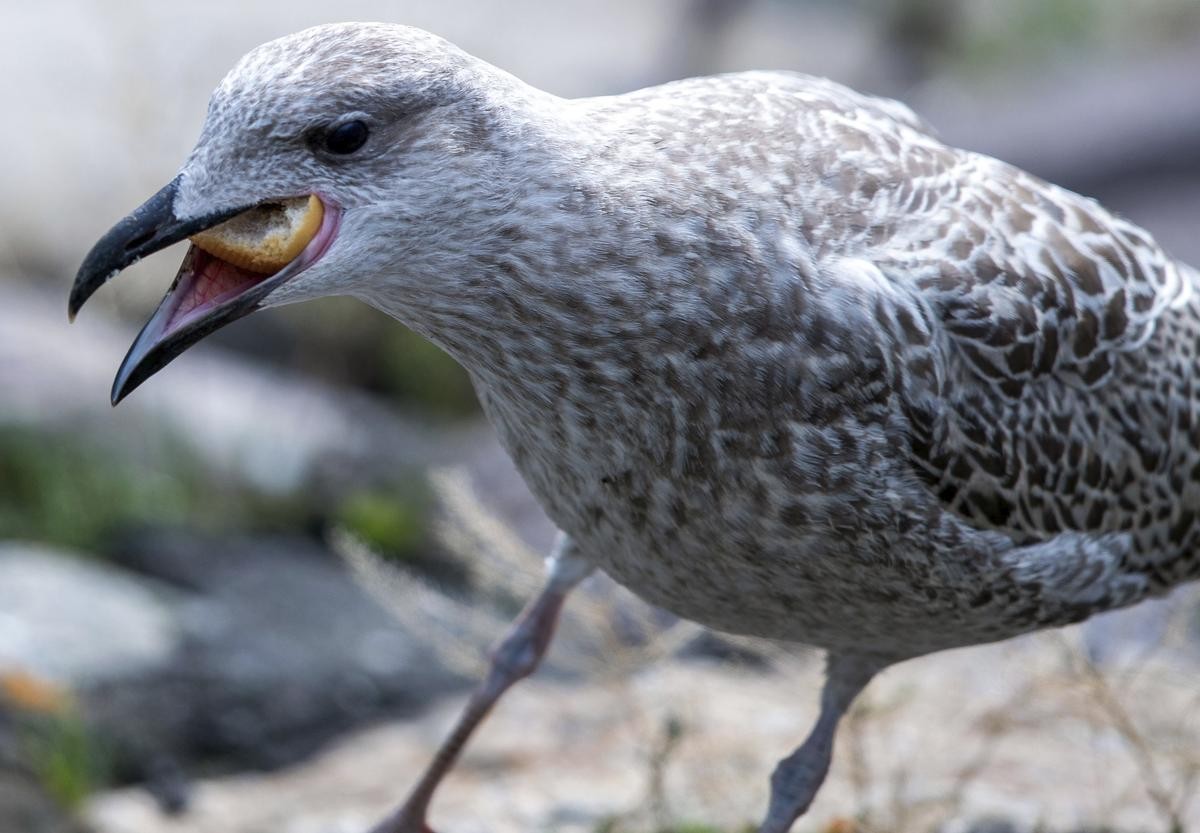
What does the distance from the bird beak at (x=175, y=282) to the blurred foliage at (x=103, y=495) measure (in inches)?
164

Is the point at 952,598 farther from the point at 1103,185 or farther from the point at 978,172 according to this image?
the point at 1103,185

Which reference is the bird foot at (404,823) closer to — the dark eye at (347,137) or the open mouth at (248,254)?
the open mouth at (248,254)

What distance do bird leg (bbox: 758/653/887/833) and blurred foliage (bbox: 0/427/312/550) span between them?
3819 mm

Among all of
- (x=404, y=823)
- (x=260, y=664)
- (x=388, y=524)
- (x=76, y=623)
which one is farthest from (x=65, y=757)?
(x=388, y=524)

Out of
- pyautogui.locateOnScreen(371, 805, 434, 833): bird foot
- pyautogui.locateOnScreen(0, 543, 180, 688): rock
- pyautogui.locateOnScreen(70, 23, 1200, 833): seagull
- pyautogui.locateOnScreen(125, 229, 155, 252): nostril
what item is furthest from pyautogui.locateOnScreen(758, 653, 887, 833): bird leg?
pyautogui.locateOnScreen(0, 543, 180, 688): rock

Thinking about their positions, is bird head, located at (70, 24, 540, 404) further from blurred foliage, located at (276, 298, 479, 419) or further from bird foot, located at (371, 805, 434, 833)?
blurred foliage, located at (276, 298, 479, 419)

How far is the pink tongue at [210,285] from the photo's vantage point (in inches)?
114

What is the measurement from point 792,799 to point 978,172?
143 cm

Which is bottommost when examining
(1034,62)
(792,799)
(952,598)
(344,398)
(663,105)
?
(1034,62)

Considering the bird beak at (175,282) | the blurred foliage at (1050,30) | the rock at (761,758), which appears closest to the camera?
the bird beak at (175,282)

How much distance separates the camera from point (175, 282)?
9.69ft

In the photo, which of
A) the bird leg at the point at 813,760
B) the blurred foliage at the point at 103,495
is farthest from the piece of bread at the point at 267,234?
the blurred foliage at the point at 103,495

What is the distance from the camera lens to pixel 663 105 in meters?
3.38

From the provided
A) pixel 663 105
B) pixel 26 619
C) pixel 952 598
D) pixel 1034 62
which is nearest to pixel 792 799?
pixel 952 598
